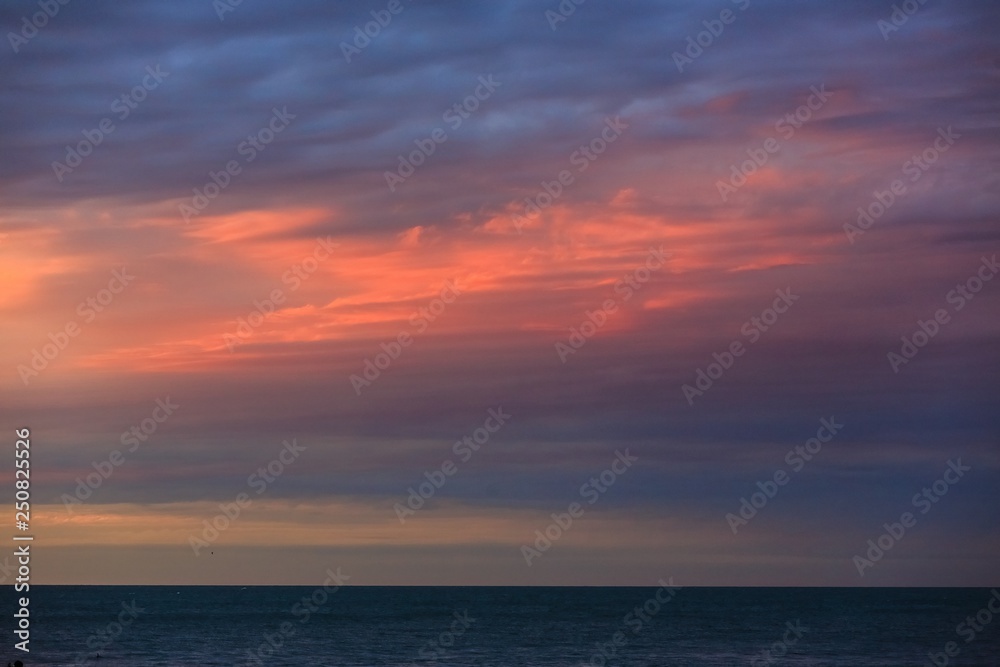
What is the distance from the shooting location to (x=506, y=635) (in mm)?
102312

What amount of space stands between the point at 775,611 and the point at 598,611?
72.0 feet
